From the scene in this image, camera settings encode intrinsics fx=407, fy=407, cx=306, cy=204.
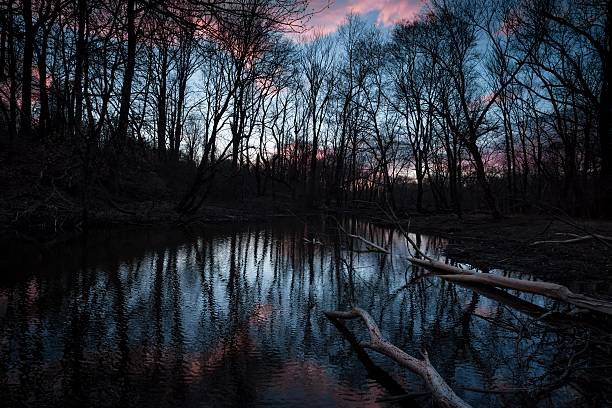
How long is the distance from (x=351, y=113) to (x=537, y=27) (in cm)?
2337

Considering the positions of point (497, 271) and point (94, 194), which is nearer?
point (497, 271)

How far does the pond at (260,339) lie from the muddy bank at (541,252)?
1470mm

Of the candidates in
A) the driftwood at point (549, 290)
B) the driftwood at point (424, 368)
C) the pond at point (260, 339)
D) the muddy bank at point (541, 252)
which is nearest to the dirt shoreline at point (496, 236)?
the muddy bank at point (541, 252)

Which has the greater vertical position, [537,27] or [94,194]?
[537,27]

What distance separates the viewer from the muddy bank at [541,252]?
24.5 ft

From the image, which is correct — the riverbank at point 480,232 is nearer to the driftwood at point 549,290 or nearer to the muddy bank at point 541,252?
the muddy bank at point 541,252

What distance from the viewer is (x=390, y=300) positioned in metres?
6.20

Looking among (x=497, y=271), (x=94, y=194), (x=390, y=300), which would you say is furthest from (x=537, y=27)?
(x=94, y=194)

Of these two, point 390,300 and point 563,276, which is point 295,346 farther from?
point 563,276

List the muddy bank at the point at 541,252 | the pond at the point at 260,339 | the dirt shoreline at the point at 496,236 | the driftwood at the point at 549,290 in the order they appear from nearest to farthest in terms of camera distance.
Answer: the pond at the point at 260,339 → the driftwood at the point at 549,290 → the muddy bank at the point at 541,252 → the dirt shoreline at the point at 496,236

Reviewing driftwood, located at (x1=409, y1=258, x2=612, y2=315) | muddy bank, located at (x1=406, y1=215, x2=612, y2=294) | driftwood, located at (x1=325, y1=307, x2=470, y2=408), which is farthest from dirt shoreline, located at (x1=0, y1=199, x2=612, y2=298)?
driftwood, located at (x1=325, y1=307, x2=470, y2=408)

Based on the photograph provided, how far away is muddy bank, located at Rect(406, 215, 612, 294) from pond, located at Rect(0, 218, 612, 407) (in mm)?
1470

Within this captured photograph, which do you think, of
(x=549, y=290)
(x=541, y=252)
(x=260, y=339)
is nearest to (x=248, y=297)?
(x=260, y=339)

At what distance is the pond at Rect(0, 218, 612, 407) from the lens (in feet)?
10.4
